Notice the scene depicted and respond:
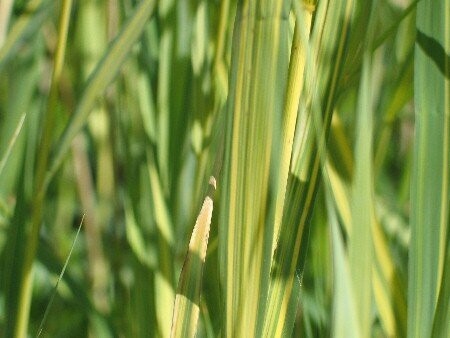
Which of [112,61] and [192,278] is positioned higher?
[112,61]

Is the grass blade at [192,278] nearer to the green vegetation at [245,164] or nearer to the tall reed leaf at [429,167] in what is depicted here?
the green vegetation at [245,164]

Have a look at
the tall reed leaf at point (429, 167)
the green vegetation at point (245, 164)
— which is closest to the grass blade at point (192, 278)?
the green vegetation at point (245, 164)

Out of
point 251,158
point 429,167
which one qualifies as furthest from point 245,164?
point 429,167

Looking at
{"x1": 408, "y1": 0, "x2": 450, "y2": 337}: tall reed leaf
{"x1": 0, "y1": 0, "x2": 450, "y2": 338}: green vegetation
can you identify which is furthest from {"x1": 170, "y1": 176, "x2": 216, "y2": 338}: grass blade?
{"x1": 408, "y1": 0, "x2": 450, "y2": 337}: tall reed leaf

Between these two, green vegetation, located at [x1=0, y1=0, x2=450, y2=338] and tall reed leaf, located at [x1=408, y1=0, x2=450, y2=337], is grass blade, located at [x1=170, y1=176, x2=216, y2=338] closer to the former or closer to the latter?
green vegetation, located at [x1=0, y1=0, x2=450, y2=338]

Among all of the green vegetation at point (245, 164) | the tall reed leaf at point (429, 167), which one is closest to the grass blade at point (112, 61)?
the green vegetation at point (245, 164)

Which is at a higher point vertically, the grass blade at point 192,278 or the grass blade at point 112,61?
the grass blade at point 112,61

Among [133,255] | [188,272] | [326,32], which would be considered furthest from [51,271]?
[326,32]

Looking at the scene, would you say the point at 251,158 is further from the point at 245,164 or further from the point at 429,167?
the point at 429,167
